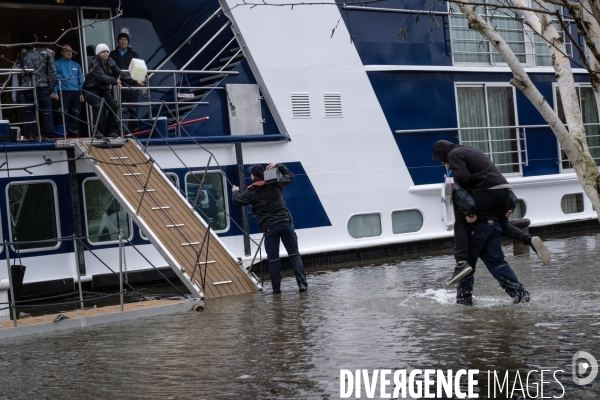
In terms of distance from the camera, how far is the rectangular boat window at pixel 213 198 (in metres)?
15.4

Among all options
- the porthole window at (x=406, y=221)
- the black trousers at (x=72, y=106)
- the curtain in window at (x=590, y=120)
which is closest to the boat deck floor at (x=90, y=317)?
the black trousers at (x=72, y=106)

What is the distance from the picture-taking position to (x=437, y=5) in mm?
19094

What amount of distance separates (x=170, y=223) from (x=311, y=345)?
5663 mm

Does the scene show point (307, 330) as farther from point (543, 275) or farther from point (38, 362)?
point (543, 275)

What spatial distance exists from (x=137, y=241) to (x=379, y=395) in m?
9.54

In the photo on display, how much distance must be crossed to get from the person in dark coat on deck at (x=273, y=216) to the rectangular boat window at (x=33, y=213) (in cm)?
343

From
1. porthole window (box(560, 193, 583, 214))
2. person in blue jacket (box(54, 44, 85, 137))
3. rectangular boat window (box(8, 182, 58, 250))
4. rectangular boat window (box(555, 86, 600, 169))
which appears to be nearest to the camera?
rectangular boat window (box(8, 182, 58, 250))

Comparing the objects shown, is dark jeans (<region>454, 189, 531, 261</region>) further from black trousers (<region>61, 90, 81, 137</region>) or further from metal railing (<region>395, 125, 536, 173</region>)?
metal railing (<region>395, 125, 536, 173</region>)

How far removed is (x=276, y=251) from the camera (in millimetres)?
12383

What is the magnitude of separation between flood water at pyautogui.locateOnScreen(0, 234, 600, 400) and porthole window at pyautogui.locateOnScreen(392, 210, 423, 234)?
18.2 feet

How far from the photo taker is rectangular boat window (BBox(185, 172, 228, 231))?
15.4 metres

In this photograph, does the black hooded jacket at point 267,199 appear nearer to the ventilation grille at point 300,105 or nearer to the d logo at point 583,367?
the ventilation grille at point 300,105

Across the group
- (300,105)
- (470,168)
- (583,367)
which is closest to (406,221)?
(300,105)

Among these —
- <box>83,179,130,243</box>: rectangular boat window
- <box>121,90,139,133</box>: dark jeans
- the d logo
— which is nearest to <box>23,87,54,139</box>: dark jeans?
<box>83,179,130,243</box>: rectangular boat window
